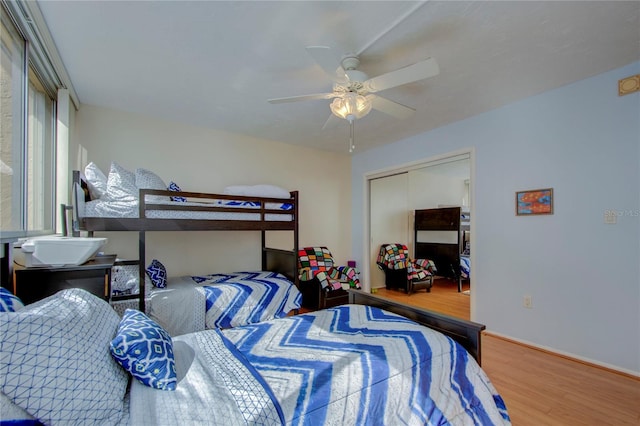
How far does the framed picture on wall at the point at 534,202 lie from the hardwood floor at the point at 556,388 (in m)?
1.28

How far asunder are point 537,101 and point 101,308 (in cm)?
364

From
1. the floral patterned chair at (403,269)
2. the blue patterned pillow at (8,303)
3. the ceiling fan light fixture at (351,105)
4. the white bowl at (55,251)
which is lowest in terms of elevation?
the floral patterned chair at (403,269)

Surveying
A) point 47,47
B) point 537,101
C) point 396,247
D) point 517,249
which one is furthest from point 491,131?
point 47,47

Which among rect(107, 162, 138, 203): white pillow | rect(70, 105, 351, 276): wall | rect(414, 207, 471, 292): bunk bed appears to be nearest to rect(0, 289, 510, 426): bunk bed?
rect(107, 162, 138, 203): white pillow

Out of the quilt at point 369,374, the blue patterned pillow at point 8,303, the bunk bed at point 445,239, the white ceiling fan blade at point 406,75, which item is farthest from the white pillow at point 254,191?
the bunk bed at point 445,239

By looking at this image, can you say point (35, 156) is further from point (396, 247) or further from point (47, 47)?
point (396, 247)

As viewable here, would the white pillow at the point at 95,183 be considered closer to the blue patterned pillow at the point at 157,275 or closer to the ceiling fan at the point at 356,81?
the blue patterned pillow at the point at 157,275

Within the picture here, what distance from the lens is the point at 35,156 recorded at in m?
2.13

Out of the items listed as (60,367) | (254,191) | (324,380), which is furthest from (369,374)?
(254,191)

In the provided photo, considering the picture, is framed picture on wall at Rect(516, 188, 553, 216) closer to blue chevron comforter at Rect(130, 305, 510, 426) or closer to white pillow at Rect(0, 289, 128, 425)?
blue chevron comforter at Rect(130, 305, 510, 426)

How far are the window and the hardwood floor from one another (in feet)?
10.3

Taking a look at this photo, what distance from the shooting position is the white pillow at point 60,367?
2.37 ft

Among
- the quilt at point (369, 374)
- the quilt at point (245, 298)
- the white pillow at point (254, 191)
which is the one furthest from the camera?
the white pillow at point (254, 191)

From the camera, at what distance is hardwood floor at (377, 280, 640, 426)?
1704 mm
